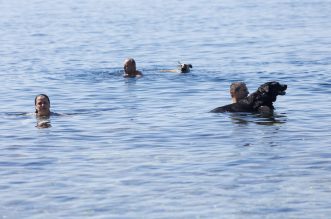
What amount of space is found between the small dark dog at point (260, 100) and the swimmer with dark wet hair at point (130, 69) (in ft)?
21.3

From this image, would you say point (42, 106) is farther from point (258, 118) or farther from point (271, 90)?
point (271, 90)

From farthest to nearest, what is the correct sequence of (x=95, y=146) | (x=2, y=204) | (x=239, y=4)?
(x=239, y=4) → (x=95, y=146) → (x=2, y=204)

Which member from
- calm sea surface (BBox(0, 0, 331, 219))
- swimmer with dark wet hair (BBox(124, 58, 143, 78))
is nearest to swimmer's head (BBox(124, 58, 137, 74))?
swimmer with dark wet hair (BBox(124, 58, 143, 78))

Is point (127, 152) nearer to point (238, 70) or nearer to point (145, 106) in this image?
point (145, 106)

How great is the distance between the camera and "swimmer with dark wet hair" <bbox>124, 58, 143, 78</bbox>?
86.2ft

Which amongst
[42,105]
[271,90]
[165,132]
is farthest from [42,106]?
[271,90]

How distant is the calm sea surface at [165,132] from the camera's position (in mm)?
12828

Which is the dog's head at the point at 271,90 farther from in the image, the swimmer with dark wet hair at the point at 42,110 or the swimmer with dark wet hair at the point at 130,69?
the swimmer with dark wet hair at the point at 130,69

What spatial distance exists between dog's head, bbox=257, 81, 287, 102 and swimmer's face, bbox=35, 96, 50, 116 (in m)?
4.79

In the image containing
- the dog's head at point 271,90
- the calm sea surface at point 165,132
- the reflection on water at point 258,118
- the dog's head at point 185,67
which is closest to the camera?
the calm sea surface at point 165,132

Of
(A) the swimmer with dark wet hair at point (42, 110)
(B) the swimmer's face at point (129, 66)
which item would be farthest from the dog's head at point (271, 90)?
(B) the swimmer's face at point (129, 66)

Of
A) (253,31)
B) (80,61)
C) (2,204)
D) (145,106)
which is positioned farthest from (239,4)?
(2,204)

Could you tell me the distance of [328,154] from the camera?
51.3 feet

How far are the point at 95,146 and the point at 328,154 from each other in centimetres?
438
